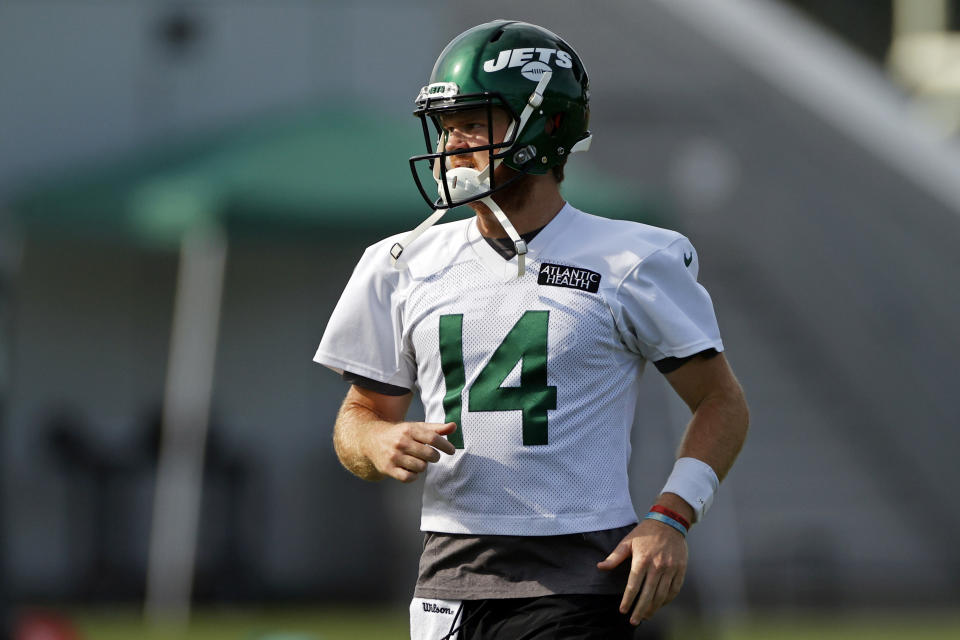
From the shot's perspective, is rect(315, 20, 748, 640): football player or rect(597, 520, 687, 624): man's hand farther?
rect(315, 20, 748, 640): football player

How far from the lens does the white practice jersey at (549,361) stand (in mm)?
2785

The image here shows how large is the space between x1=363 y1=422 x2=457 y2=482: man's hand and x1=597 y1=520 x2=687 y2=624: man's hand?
359 mm

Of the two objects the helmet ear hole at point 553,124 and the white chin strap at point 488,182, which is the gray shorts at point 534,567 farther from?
the helmet ear hole at point 553,124

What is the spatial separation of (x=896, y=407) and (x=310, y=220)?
615 centimetres

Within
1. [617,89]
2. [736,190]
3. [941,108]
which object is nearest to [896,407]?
[736,190]

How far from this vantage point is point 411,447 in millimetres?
2643

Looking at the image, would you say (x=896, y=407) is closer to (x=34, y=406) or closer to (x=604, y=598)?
(x=34, y=406)

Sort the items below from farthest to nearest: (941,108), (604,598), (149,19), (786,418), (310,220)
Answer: (941,108), (786,418), (149,19), (310,220), (604,598)

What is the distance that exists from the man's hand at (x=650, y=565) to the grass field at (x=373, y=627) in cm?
533

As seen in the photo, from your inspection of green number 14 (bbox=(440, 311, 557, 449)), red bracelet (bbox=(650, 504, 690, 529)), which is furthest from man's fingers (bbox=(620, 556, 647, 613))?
green number 14 (bbox=(440, 311, 557, 449))

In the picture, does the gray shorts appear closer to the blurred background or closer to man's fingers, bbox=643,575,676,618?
man's fingers, bbox=643,575,676,618

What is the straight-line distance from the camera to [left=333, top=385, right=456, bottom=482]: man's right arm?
2.63 metres

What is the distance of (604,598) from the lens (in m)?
2.77

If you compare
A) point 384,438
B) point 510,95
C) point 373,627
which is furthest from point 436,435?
point 373,627
